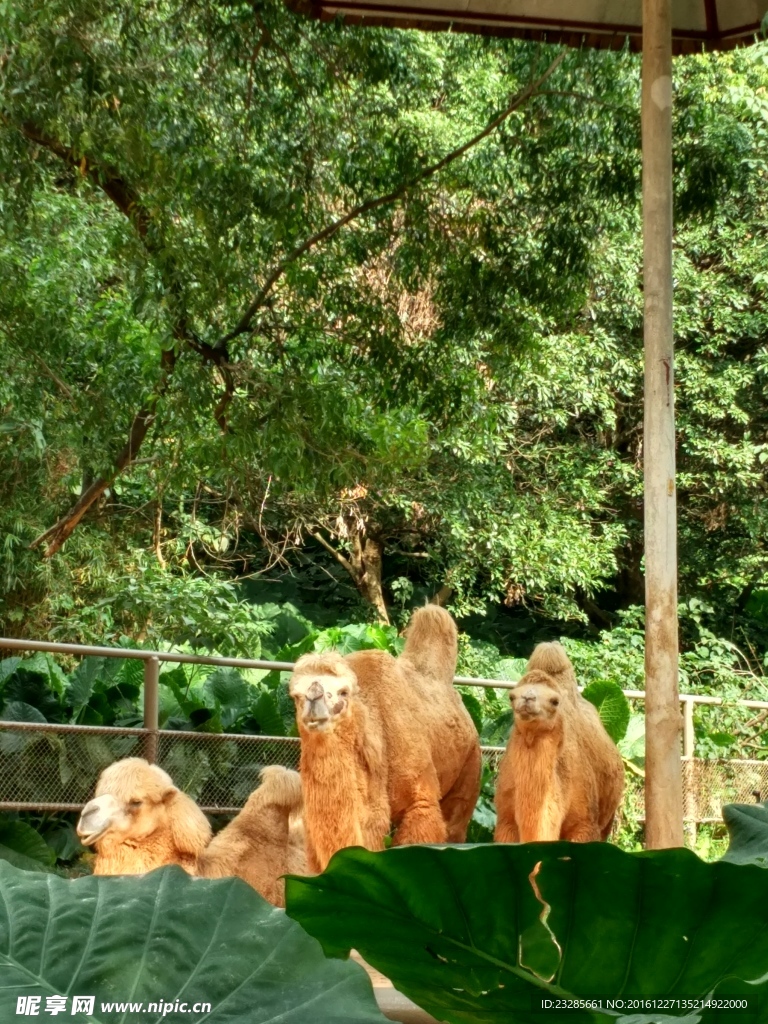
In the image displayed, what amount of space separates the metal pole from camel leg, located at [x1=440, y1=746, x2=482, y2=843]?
1.97ft

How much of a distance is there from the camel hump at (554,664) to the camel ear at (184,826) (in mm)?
1179

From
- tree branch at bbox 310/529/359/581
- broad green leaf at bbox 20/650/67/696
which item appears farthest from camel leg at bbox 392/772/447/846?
tree branch at bbox 310/529/359/581

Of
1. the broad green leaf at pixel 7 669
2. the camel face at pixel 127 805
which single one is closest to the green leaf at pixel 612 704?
the broad green leaf at pixel 7 669

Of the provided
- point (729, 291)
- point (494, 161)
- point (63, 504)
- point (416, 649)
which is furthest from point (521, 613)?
point (416, 649)

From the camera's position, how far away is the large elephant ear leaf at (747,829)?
1.22 m

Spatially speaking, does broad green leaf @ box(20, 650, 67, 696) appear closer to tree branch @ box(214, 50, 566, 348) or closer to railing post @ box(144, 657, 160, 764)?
railing post @ box(144, 657, 160, 764)

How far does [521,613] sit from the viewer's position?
52.9 ft

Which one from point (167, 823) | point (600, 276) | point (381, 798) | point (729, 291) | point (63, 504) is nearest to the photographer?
point (167, 823)

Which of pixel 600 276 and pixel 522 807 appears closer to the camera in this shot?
pixel 522 807

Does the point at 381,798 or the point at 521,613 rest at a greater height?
the point at 521,613

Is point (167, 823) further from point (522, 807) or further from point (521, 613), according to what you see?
point (521, 613)

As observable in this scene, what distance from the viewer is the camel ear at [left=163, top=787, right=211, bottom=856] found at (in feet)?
11.3

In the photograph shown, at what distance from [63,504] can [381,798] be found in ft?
20.9

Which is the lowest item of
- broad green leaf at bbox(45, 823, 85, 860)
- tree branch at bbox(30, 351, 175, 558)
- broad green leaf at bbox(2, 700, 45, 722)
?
broad green leaf at bbox(45, 823, 85, 860)
